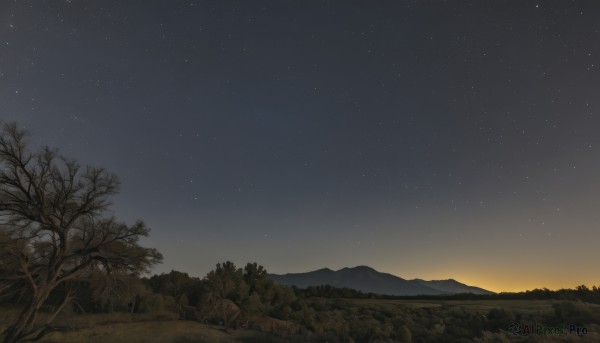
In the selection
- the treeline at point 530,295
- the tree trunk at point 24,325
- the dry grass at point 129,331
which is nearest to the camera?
the tree trunk at point 24,325

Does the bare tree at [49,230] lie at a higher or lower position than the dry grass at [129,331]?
higher

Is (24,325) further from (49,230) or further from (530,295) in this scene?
(530,295)

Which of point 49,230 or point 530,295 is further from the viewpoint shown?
point 530,295

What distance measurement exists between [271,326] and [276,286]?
718 inches

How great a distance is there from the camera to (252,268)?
5978cm

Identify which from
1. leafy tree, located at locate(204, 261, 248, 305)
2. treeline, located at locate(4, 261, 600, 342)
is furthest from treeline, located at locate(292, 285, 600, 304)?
leafy tree, located at locate(204, 261, 248, 305)

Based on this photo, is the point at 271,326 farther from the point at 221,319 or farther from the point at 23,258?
the point at 23,258

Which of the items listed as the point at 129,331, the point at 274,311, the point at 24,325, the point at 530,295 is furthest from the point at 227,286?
the point at 530,295

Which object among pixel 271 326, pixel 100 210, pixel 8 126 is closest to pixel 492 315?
pixel 271 326

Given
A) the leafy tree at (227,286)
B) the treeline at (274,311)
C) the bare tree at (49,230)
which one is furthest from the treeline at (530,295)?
the bare tree at (49,230)

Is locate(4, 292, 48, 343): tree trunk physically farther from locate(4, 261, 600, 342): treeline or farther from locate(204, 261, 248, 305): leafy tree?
locate(204, 261, 248, 305): leafy tree

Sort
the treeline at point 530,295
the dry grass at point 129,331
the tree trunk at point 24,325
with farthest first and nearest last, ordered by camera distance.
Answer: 1. the treeline at point 530,295
2. the dry grass at point 129,331
3. the tree trunk at point 24,325

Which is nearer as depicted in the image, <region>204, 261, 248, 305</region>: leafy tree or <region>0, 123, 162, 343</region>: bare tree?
<region>0, 123, 162, 343</region>: bare tree

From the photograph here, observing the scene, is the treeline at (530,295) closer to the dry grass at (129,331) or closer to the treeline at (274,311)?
the treeline at (274,311)
